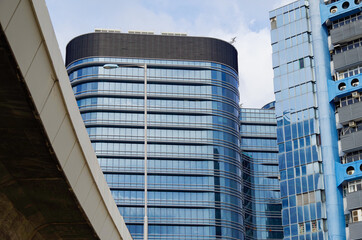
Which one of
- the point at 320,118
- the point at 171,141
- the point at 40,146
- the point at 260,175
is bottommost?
the point at 40,146

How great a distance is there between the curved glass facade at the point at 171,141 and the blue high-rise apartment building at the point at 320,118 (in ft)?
171

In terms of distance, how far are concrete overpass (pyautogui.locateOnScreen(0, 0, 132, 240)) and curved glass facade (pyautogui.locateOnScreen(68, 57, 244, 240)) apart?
96.4 m

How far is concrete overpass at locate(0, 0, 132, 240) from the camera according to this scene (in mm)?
9227

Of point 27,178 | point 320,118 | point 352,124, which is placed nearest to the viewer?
point 27,178

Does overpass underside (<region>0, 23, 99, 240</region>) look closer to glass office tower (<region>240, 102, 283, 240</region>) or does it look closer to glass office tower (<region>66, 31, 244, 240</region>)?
glass office tower (<region>66, 31, 244, 240</region>)

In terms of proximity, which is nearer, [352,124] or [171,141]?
[352,124]

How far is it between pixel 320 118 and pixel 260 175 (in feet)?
249

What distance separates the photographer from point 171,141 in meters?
119

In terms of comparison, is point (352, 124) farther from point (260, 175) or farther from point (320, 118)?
point (260, 175)

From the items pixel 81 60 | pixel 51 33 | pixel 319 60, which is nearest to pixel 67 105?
pixel 51 33

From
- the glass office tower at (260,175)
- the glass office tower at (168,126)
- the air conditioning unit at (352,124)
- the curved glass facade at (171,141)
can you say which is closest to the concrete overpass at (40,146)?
the air conditioning unit at (352,124)

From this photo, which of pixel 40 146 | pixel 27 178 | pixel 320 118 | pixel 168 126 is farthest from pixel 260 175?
pixel 40 146

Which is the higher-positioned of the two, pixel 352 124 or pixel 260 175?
pixel 260 175

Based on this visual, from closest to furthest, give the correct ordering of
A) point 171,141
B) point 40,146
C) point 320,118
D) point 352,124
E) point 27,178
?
point 40,146 < point 27,178 < point 352,124 < point 320,118 < point 171,141
